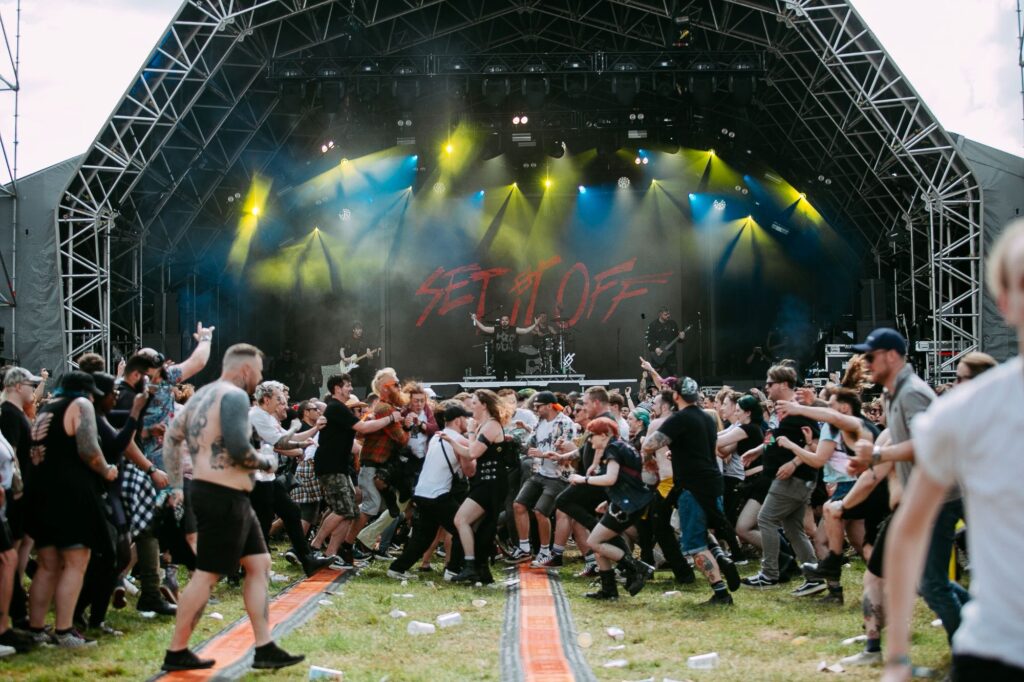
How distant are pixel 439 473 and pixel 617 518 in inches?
82.1

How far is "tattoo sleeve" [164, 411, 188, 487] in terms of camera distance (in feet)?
20.8

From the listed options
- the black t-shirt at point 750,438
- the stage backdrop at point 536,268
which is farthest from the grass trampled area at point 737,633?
the stage backdrop at point 536,268

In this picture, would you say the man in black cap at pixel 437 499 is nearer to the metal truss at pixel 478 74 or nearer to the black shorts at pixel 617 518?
the black shorts at pixel 617 518

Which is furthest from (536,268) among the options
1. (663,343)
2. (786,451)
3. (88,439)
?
(88,439)

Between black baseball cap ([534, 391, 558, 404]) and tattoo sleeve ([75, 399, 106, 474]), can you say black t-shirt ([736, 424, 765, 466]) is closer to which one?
black baseball cap ([534, 391, 558, 404])

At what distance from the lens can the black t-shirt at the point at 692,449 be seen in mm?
9031

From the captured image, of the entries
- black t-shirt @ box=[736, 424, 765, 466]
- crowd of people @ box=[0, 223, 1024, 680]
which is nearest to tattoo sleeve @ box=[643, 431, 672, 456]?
crowd of people @ box=[0, 223, 1024, 680]

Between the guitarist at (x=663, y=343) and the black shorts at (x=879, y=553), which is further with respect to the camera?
the guitarist at (x=663, y=343)

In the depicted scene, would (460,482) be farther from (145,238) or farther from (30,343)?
(145,238)

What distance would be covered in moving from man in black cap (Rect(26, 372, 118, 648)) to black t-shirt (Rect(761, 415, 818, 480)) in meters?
5.11

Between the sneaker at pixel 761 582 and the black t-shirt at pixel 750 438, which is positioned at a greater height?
the black t-shirt at pixel 750 438

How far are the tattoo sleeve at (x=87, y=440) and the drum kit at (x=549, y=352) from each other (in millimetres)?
17171

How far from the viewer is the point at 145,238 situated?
69.8ft

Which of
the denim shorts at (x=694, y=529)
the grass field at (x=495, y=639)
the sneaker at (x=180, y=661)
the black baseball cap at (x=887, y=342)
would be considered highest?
the black baseball cap at (x=887, y=342)
